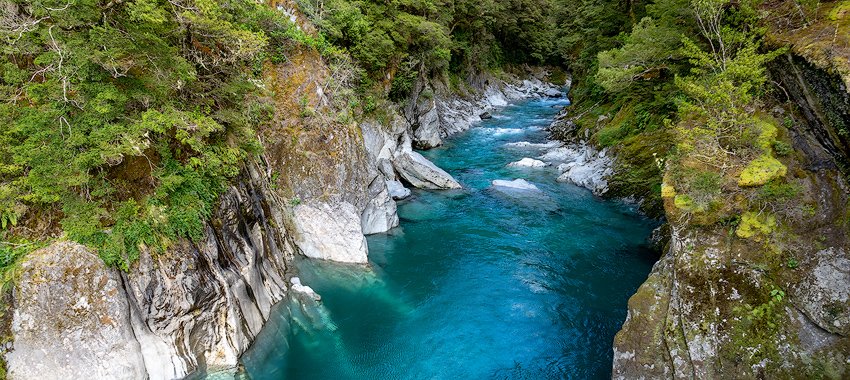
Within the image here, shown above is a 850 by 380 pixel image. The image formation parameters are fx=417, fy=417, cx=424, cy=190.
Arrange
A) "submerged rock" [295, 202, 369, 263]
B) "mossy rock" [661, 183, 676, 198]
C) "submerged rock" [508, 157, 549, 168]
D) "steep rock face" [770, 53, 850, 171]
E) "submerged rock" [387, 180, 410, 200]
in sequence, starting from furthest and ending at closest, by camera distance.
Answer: "submerged rock" [508, 157, 549, 168] → "submerged rock" [387, 180, 410, 200] → "submerged rock" [295, 202, 369, 263] → "mossy rock" [661, 183, 676, 198] → "steep rock face" [770, 53, 850, 171]

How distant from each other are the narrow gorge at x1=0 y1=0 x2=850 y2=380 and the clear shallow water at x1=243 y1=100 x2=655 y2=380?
2.9 inches

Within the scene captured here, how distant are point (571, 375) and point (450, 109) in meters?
26.2

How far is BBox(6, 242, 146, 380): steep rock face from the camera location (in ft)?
21.7

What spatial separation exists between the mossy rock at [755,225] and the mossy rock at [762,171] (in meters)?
0.58

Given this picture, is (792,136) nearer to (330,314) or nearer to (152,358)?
(330,314)

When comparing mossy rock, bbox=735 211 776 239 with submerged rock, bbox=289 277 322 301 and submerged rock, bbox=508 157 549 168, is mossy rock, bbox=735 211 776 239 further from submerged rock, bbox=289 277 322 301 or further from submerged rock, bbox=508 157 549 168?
submerged rock, bbox=508 157 549 168

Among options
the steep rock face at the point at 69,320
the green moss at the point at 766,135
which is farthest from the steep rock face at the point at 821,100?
the steep rock face at the point at 69,320

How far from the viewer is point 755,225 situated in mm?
7336

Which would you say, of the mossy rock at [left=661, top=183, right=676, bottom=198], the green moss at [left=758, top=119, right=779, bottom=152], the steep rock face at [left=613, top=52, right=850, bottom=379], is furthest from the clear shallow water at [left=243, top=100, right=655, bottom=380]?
the green moss at [left=758, top=119, right=779, bottom=152]

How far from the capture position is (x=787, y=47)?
8125mm

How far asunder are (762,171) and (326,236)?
10.8m

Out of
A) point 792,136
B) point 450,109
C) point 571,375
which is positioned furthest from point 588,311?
point 450,109

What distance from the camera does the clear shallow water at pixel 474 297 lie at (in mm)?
9320

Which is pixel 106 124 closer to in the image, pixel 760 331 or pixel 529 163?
pixel 760 331
